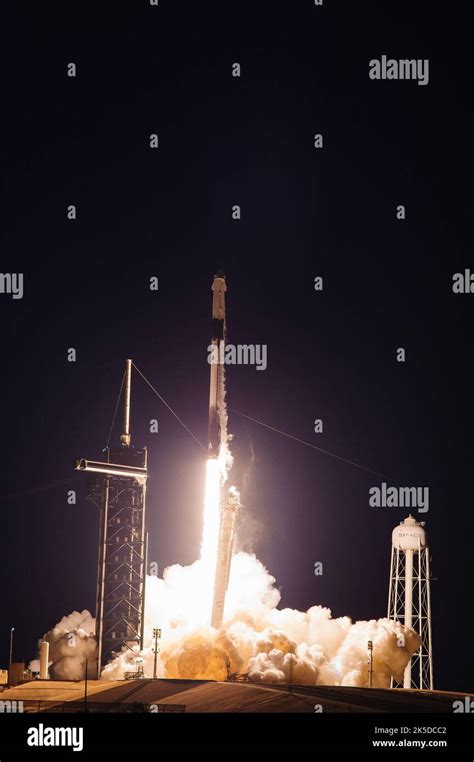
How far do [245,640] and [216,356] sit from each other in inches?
896

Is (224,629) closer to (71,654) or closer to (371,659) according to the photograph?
(371,659)

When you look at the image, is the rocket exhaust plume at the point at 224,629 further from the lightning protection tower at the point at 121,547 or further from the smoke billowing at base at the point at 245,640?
the lightning protection tower at the point at 121,547

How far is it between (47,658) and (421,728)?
40.4m

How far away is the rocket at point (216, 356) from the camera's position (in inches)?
4048

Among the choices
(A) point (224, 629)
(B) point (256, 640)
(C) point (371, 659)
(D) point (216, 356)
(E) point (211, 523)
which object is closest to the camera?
(C) point (371, 659)

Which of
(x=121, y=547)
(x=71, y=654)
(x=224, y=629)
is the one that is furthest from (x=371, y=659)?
(x=71, y=654)

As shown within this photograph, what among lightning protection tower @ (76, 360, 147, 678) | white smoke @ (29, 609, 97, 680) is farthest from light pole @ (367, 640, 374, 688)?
white smoke @ (29, 609, 97, 680)

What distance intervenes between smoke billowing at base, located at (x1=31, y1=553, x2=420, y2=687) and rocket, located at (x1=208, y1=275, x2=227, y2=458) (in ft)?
38.2

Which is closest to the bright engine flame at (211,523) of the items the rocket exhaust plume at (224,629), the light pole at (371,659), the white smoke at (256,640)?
the rocket exhaust plume at (224,629)

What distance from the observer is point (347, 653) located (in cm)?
9981

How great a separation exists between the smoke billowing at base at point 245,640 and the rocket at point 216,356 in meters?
11.6

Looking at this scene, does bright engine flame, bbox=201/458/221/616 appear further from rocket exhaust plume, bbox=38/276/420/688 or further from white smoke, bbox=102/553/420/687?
white smoke, bbox=102/553/420/687

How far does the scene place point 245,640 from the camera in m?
95.9

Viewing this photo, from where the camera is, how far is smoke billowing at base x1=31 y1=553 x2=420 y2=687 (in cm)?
9350
